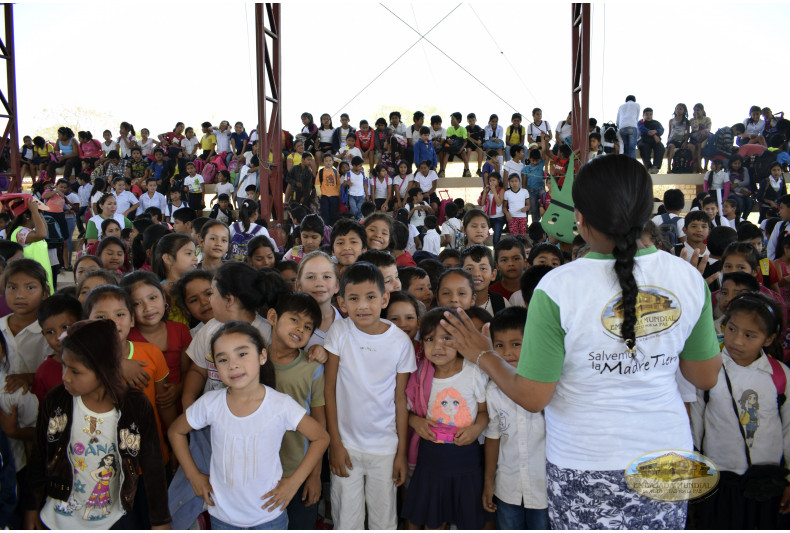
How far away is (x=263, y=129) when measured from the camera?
30.0ft

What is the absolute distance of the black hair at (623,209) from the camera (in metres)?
1.43

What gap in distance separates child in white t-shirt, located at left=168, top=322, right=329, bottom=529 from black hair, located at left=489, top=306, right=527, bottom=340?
0.87 m

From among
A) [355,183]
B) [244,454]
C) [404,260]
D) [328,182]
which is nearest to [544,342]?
[244,454]

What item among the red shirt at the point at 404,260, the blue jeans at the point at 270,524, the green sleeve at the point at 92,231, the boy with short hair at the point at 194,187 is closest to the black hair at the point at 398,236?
the red shirt at the point at 404,260

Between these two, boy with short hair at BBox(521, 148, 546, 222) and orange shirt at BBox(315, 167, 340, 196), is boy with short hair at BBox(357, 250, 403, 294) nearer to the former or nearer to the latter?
orange shirt at BBox(315, 167, 340, 196)

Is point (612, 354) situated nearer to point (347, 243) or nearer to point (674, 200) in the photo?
point (347, 243)

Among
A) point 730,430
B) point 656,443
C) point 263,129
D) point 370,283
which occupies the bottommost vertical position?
point 730,430

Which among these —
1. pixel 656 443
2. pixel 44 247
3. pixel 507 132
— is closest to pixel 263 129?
pixel 44 247

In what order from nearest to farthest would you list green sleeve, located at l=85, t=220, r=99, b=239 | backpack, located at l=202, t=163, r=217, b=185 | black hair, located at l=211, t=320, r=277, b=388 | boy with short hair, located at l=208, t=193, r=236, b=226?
black hair, located at l=211, t=320, r=277, b=388 < green sleeve, located at l=85, t=220, r=99, b=239 < boy with short hair, located at l=208, t=193, r=236, b=226 < backpack, located at l=202, t=163, r=217, b=185

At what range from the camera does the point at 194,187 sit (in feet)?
40.8

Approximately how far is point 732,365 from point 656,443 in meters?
1.30

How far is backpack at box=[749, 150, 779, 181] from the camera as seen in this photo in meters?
9.84

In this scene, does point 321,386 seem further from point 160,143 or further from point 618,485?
point 160,143

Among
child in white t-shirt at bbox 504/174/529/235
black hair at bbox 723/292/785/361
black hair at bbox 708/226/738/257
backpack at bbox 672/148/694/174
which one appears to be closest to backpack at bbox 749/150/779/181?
backpack at bbox 672/148/694/174
